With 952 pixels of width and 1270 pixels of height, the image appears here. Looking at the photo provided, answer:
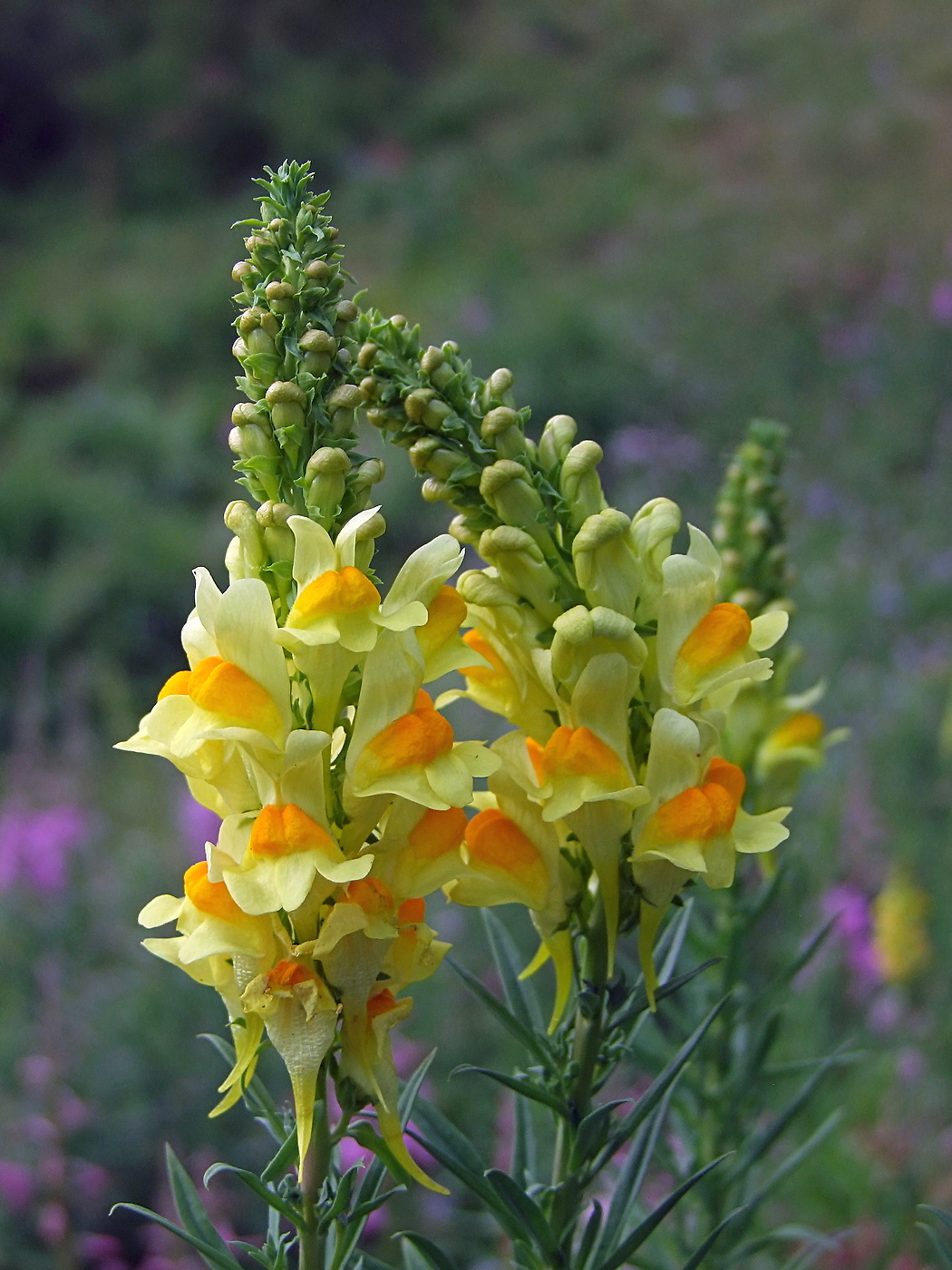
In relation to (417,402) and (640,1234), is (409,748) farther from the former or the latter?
(640,1234)

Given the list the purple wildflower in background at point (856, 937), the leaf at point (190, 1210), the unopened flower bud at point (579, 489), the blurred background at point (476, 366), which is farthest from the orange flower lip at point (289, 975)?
the purple wildflower in background at point (856, 937)

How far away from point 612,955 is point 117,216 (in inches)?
491

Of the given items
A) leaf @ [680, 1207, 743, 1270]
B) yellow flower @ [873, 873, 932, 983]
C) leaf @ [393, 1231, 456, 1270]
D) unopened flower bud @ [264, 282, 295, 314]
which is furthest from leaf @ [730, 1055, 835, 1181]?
yellow flower @ [873, 873, 932, 983]

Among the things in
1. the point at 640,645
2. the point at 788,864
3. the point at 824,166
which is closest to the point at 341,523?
the point at 640,645

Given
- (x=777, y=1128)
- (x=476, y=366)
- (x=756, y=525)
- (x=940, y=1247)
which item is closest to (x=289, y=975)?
(x=940, y=1247)

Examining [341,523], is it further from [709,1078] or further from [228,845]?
[709,1078]

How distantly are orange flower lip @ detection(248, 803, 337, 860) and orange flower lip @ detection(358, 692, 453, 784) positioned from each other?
60 mm

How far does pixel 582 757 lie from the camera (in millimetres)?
992

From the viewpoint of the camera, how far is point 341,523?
1.00m

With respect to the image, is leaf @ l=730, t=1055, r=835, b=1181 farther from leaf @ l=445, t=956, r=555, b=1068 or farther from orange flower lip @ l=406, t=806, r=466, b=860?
orange flower lip @ l=406, t=806, r=466, b=860

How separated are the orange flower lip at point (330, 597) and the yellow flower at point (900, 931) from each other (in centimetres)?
228

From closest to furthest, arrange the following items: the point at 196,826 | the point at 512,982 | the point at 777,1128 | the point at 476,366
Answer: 1. the point at 512,982
2. the point at 777,1128
3. the point at 196,826
4. the point at 476,366

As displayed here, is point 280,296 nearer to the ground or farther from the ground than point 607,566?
farther from the ground

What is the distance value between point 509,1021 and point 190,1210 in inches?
12.8
